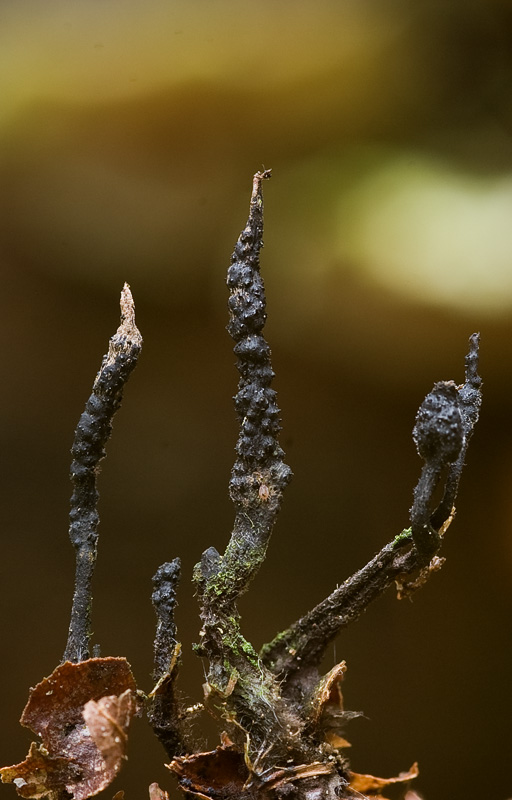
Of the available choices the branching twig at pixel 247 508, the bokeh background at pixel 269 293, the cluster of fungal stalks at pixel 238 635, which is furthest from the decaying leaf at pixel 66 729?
the bokeh background at pixel 269 293

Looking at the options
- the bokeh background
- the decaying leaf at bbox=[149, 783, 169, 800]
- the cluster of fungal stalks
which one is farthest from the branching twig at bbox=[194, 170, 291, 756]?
the bokeh background

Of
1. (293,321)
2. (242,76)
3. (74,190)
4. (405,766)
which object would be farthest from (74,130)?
(405,766)

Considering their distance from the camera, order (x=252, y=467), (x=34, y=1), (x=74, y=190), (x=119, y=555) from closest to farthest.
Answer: (x=252, y=467) → (x=34, y=1) → (x=74, y=190) → (x=119, y=555)

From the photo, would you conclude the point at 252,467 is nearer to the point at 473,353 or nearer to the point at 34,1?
the point at 473,353

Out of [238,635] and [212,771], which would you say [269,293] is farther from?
[212,771]

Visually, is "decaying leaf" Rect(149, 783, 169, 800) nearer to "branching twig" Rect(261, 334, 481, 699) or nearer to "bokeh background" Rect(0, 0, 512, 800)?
"branching twig" Rect(261, 334, 481, 699)

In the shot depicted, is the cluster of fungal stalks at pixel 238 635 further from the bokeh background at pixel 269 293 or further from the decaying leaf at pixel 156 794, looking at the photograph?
the bokeh background at pixel 269 293
